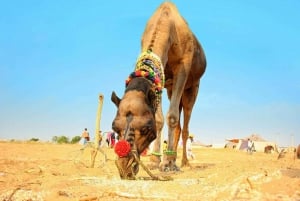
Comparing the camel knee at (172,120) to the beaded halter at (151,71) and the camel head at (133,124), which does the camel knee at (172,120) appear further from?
the camel head at (133,124)

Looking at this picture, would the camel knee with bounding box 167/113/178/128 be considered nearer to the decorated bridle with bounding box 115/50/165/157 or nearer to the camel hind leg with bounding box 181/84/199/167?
the decorated bridle with bounding box 115/50/165/157

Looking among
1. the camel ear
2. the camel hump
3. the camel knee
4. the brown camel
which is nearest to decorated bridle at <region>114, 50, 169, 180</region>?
the brown camel

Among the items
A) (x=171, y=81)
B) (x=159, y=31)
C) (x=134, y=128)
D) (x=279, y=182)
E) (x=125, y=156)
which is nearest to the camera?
(x=279, y=182)

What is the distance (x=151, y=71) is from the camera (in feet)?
22.9

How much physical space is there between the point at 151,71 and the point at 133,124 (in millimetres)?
1473

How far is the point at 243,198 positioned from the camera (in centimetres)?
342

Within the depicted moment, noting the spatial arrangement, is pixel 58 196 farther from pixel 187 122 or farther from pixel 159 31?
pixel 187 122

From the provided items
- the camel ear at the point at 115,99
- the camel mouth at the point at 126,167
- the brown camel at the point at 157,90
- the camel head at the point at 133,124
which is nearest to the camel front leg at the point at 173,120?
the brown camel at the point at 157,90

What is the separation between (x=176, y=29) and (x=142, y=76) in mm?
3289

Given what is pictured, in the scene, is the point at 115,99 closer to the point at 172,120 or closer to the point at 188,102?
the point at 172,120

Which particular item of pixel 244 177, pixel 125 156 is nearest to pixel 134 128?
pixel 125 156

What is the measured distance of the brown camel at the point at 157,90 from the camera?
571cm

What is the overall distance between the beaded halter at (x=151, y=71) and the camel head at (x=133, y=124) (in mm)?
280

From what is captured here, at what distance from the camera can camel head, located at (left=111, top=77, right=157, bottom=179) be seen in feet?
17.6
